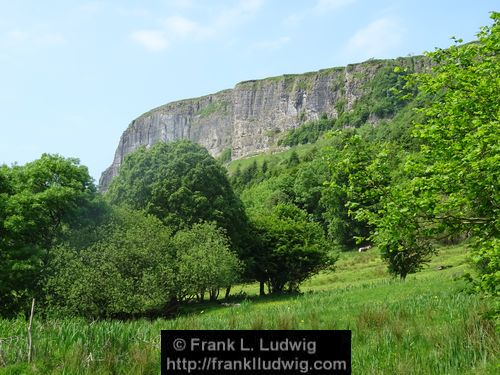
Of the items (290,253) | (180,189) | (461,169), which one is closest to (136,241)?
(180,189)

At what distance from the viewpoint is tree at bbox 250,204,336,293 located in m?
41.4

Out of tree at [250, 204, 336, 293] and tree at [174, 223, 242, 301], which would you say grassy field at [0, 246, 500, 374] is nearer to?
tree at [174, 223, 242, 301]

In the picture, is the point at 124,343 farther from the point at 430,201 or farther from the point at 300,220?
the point at 300,220

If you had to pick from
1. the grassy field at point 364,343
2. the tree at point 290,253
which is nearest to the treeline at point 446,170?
the grassy field at point 364,343

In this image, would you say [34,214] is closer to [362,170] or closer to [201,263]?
[201,263]

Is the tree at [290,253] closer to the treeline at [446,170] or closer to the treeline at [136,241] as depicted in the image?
the treeline at [136,241]

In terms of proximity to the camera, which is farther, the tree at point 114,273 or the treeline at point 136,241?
the tree at point 114,273

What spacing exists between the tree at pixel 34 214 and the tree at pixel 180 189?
877 cm

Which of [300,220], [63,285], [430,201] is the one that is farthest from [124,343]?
[300,220]

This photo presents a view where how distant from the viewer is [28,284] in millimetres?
29375

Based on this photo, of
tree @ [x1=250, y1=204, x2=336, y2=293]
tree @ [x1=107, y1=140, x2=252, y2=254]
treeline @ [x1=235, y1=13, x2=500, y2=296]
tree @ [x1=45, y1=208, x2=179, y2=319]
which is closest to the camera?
treeline @ [x1=235, y1=13, x2=500, y2=296]

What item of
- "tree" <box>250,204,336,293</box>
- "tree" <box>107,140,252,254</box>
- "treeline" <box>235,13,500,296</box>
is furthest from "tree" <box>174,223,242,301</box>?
"treeline" <box>235,13,500,296</box>

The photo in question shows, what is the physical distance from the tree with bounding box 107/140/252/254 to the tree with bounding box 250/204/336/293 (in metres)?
2.39

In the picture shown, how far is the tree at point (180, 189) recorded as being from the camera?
42.7 meters
